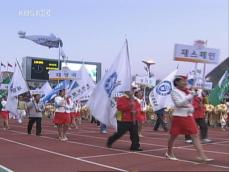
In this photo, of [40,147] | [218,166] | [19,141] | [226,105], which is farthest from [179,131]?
[226,105]

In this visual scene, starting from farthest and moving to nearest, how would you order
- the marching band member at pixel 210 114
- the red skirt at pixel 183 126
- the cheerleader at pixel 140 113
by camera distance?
the marching band member at pixel 210 114, the cheerleader at pixel 140 113, the red skirt at pixel 183 126

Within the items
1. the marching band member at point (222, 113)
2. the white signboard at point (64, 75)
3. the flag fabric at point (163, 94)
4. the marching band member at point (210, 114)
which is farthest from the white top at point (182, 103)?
the white signboard at point (64, 75)

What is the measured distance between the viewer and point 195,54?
15781 millimetres

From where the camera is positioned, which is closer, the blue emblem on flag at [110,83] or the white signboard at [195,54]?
the blue emblem on flag at [110,83]

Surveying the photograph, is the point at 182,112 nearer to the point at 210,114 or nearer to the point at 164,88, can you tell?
the point at 164,88

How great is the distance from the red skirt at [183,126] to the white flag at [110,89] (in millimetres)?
2956

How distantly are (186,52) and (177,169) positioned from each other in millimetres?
7035

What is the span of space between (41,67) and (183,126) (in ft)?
153

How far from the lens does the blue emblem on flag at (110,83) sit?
14078 millimetres

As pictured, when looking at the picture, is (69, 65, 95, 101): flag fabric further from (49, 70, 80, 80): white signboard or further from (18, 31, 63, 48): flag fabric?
(18, 31, 63, 48): flag fabric

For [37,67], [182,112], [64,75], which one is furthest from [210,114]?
[37,67]

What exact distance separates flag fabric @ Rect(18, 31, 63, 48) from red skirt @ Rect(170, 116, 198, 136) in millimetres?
46924

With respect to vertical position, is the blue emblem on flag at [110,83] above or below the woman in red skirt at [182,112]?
above

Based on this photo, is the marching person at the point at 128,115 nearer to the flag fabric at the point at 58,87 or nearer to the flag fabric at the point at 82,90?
the flag fabric at the point at 58,87
